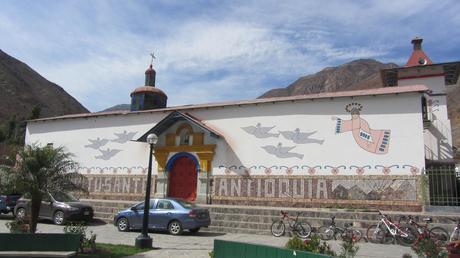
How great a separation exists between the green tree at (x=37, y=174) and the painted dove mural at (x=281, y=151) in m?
9.79

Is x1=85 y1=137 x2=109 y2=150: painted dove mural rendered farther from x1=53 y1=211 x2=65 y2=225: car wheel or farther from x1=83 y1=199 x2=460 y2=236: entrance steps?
x1=83 y1=199 x2=460 y2=236: entrance steps

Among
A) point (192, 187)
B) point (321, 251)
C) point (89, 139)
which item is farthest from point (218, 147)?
point (321, 251)

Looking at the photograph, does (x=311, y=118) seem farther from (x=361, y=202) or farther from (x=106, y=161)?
(x=106, y=161)

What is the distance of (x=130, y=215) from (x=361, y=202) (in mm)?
9547

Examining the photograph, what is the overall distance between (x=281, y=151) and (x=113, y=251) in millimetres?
10399

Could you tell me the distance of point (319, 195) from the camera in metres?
19.1

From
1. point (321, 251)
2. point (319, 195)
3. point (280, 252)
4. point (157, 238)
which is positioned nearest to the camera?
point (280, 252)

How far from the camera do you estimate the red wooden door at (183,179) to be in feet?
73.4

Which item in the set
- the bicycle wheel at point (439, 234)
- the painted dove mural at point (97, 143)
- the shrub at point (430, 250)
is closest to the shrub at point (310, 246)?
the shrub at point (430, 250)

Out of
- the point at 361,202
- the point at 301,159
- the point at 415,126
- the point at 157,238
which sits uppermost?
the point at 415,126

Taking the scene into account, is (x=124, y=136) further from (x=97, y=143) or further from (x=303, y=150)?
(x=303, y=150)

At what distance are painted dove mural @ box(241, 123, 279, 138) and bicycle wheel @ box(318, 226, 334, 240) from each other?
6.06 m

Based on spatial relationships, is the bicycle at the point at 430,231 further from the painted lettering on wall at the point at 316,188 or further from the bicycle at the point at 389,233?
the painted lettering on wall at the point at 316,188

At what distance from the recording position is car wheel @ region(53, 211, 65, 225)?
1894 cm
